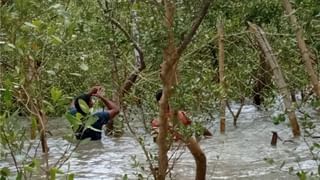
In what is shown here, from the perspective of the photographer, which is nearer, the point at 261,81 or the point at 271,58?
the point at 271,58

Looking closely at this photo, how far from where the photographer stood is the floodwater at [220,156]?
10195mm

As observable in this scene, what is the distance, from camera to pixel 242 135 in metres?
14.7

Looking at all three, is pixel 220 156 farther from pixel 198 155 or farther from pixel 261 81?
pixel 261 81

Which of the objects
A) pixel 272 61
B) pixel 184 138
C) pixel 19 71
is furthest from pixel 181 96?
pixel 272 61

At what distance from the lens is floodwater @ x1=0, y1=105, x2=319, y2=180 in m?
10.2

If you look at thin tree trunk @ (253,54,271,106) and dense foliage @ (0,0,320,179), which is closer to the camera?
dense foliage @ (0,0,320,179)

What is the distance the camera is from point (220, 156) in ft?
39.2

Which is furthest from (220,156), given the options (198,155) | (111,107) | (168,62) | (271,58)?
(168,62)

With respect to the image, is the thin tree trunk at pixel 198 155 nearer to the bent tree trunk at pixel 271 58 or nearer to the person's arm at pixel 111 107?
the bent tree trunk at pixel 271 58

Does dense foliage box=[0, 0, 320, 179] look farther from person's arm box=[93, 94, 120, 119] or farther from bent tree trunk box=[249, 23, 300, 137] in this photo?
bent tree trunk box=[249, 23, 300, 137]

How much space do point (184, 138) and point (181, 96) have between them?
0.40 m

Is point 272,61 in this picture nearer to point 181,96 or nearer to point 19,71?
point 181,96

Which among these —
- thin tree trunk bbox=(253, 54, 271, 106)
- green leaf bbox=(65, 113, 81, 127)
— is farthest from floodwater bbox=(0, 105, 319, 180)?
green leaf bbox=(65, 113, 81, 127)

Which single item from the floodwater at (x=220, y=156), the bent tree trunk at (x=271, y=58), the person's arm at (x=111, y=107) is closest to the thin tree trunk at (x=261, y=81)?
the floodwater at (x=220, y=156)
